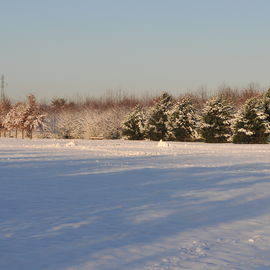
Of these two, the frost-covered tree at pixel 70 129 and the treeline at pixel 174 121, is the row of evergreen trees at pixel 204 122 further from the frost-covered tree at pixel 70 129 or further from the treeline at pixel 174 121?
the frost-covered tree at pixel 70 129

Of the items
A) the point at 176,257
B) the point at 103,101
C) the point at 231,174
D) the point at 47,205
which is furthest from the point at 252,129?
the point at 103,101

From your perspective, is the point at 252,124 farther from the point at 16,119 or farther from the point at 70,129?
the point at 16,119

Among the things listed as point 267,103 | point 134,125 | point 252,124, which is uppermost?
point 267,103

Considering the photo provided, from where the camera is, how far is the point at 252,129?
4556 cm

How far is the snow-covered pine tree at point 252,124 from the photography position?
45125 millimetres

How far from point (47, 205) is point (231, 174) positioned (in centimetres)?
905

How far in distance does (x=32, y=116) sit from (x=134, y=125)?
19.0m

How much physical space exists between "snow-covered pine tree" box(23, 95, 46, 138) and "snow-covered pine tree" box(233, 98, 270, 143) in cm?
3434

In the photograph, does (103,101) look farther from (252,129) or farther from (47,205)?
(47,205)

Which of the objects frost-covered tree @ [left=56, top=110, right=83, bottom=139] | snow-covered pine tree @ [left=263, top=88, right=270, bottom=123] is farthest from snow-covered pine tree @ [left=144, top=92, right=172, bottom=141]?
frost-covered tree @ [left=56, top=110, right=83, bottom=139]

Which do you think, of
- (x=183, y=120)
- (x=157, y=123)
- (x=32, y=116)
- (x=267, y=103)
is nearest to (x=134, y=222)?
(x=267, y=103)

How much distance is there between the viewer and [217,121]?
49062 mm

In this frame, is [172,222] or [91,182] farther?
[91,182]

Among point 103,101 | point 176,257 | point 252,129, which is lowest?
point 176,257
